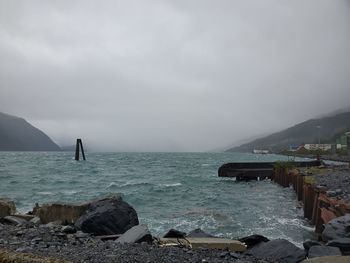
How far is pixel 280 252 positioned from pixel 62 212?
904 cm

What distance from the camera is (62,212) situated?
1516 cm

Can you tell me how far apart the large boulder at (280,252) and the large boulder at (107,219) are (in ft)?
15.8

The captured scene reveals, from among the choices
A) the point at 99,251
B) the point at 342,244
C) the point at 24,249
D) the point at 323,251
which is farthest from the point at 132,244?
the point at 342,244

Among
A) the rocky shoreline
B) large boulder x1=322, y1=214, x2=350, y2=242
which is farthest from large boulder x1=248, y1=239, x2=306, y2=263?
large boulder x1=322, y1=214, x2=350, y2=242

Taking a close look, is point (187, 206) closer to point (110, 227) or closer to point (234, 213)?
point (234, 213)

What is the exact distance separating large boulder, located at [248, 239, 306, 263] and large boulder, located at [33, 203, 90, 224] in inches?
293

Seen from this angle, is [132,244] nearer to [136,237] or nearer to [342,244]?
[136,237]

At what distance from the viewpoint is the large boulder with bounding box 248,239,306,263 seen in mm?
8891

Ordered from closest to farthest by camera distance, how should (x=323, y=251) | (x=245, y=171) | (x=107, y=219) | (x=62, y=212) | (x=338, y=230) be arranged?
(x=323, y=251), (x=338, y=230), (x=107, y=219), (x=62, y=212), (x=245, y=171)

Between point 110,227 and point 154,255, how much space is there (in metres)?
5.32

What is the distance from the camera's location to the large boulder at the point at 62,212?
1500 cm

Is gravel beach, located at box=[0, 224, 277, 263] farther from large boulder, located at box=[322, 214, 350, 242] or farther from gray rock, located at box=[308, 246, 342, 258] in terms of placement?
large boulder, located at box=[322, 214, 350, 242]

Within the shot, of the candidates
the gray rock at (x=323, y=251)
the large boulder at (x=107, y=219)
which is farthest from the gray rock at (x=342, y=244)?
the large boulder at (x=107, y=219)

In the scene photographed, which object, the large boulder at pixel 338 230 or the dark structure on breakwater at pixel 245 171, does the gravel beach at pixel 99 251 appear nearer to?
the large boulder at pixel 338 230
